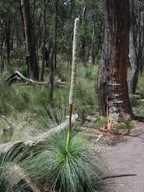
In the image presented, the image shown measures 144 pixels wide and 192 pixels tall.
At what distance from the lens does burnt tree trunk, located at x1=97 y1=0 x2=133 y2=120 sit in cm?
711

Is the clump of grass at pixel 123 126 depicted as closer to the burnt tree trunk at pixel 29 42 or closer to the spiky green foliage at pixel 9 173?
the spiky green foliage at pixel 9 173

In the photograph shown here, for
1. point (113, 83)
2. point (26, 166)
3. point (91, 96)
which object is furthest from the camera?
point (91, 96)

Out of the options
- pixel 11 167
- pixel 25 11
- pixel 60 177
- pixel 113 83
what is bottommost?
pixel 60 177

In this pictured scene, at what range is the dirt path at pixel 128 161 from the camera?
13.7 feet

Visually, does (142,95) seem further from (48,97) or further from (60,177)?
(60,177)

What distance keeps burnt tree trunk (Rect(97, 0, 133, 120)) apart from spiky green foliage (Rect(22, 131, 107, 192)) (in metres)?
3.55

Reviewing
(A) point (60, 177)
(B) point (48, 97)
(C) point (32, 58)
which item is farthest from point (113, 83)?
(C) point (32, 58)

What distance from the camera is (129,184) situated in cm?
425

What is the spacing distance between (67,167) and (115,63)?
13.5 feet

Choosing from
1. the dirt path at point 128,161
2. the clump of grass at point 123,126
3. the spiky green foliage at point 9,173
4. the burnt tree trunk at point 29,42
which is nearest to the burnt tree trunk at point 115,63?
the clump of grass at point 123,126

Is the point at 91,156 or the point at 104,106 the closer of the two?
the point at 91,156

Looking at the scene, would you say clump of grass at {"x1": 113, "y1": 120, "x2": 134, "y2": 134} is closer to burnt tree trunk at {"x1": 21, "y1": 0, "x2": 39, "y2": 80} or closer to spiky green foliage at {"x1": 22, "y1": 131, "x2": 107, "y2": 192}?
spiky green foliage at {"x1": 22, "y1": 131, "x2": 107, "y2": 192}

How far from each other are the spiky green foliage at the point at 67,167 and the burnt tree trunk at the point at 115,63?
355 centimetres

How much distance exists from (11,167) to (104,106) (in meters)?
4.42
